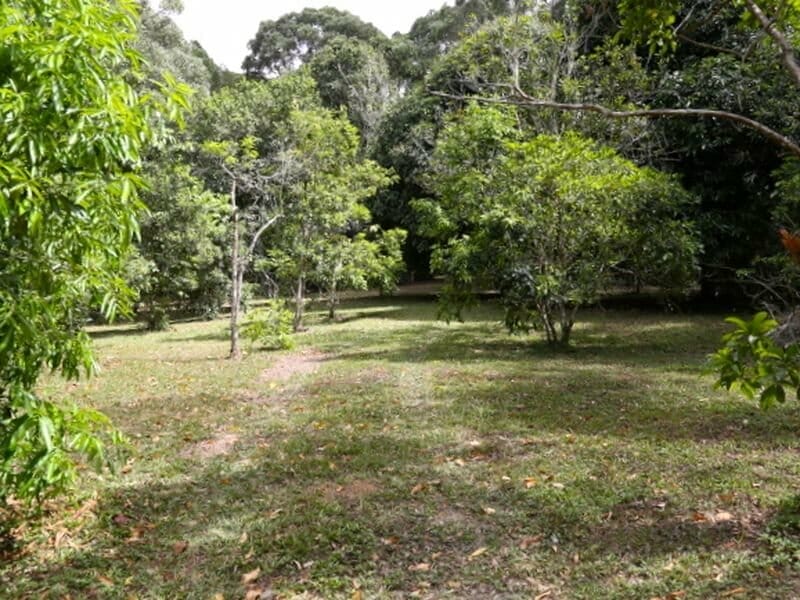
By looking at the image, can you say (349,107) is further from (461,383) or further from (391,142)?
(461,383)

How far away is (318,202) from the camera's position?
1606 cm

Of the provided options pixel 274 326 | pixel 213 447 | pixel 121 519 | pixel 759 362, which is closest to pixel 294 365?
pixel 274 326

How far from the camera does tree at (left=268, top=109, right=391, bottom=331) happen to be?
51.3ft

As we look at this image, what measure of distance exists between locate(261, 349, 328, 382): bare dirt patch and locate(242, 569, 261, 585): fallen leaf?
5.88 m

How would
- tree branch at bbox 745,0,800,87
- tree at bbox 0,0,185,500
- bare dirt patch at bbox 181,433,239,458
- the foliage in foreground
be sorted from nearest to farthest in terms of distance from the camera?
tree at bbox 0,0,185,500, the foliage in foreground, tree branch at bbox 745,0,800,87, bare dirt patch at bbox 181,433,239,458

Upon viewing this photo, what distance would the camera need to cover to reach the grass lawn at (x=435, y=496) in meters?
3.18

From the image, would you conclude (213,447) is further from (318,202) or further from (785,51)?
(318,202)

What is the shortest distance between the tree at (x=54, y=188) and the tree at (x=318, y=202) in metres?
12.8

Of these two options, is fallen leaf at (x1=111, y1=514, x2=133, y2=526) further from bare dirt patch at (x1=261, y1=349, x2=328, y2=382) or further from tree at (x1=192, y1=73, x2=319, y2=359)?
tree at (x1=192, y1=73, x2=319, y2=359)

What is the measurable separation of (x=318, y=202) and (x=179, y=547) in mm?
13141

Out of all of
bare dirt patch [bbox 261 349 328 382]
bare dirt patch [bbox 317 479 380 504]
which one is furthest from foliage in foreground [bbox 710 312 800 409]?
bare dirt patch [bbox 261 349 328 382]

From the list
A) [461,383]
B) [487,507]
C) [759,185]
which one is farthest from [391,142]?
[487,507]

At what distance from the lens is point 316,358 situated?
11.4 m

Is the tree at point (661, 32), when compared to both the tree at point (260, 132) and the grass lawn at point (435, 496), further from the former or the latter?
the tree at point (260, 132)
